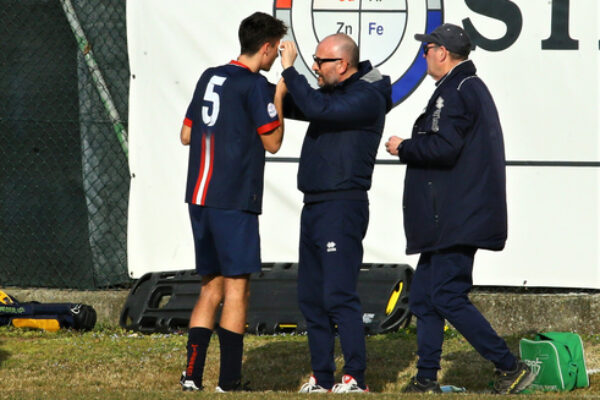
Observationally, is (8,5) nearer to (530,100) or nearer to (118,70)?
(118,70)

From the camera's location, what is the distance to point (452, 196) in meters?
5.47

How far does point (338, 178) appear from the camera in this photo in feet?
18.2

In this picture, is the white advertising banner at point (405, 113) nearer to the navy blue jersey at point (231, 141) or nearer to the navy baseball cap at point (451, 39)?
the navy baseball cap at point (451, 39)

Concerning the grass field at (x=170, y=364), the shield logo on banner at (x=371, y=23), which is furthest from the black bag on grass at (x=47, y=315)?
the shield logo on banner at (x=371, y=23)

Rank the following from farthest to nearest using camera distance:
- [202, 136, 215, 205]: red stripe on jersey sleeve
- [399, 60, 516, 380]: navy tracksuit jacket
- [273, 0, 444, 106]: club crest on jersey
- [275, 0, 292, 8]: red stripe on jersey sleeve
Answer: [275, 0, 292, 8]: red stripe on jersey sleeve
[273, 0, 444, 106]: club crest on jersey
[202, 136, 215, 205]: red stripe on jersey sleeve
[399, 60, 516, 380]: navy tracksuit jacket

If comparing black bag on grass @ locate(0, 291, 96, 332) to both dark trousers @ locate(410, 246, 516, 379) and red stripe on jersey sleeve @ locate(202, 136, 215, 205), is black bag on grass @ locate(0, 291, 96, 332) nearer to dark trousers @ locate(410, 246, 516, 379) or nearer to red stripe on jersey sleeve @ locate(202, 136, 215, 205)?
red stripe on jersey sleeve @ locate(202, 136, 215, 205)

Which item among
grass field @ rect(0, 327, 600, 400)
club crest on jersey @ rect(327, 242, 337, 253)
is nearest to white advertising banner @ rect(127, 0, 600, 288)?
grass field @ rect(0, 327, 600, 400)

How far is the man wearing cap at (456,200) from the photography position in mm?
5438

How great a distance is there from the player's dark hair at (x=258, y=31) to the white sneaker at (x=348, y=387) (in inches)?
71.2

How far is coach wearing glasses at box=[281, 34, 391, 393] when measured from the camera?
5.53 metres

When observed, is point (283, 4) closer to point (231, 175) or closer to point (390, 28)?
point (390, 28)

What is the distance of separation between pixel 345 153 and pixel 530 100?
10.0 ft

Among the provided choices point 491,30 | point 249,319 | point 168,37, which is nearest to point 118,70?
point 168,37


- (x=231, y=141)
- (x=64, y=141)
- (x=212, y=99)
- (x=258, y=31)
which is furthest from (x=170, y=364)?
(x=64, y=141)
